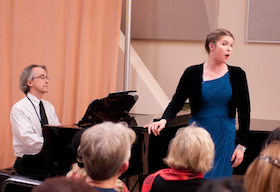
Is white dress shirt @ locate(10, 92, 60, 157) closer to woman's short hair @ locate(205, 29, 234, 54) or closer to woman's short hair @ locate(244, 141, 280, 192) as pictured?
woman's short hair @ locate(205, 29, 234, 54)

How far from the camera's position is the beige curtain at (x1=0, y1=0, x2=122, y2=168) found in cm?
323

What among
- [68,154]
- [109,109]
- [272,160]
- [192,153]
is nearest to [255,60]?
[109,109]

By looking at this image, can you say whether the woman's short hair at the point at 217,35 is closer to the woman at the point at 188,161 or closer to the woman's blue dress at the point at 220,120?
the woman's blue dress at the point at 220,120

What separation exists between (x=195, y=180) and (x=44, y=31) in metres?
2.67

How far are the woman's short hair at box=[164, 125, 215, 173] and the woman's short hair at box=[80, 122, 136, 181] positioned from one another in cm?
32

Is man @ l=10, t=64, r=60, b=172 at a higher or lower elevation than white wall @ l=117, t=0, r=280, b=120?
lower

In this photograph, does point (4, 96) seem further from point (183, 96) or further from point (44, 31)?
point (183, 96)

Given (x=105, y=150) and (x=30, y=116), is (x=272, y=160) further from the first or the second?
(x=30, y=116)

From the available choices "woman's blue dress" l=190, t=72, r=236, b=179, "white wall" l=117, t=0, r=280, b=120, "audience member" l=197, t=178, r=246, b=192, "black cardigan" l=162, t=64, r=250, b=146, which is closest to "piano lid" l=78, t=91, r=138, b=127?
"black cardigan" l=162, t=64, r=250, b=146

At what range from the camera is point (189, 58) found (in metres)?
4.00

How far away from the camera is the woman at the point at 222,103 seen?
5.04 ft

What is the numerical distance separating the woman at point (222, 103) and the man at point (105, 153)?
0.73 metres

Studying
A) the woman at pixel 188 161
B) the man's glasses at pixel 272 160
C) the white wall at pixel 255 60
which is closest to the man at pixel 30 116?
the woman at pixel 188 161

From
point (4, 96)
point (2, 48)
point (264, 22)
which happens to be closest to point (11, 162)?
point (4, 96)
